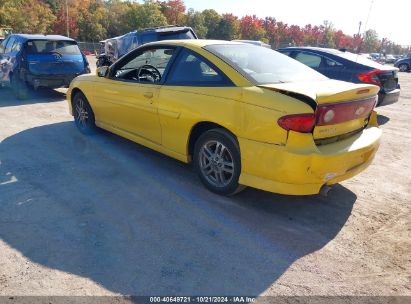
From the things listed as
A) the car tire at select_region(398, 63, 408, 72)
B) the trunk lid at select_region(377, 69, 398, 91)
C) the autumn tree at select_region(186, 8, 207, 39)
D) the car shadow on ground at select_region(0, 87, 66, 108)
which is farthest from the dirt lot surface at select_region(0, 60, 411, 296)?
the autumn tree at select_region(186, 8, 207, 39)

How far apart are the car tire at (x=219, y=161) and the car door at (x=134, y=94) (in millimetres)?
732

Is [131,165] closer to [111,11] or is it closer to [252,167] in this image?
[252,167]

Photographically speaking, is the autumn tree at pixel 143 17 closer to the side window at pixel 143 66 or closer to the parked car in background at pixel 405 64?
the parked car in background at pixel 405 64

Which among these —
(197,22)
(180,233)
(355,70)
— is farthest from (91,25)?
(180,233)

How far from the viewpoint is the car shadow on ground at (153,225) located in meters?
2.68

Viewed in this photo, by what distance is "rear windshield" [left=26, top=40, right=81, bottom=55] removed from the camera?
898 centimetres

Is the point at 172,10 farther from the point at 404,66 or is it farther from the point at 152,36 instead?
the point at 152,36

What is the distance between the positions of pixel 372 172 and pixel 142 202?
3056mm

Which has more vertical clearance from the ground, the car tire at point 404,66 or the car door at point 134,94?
the car door at point 134,94

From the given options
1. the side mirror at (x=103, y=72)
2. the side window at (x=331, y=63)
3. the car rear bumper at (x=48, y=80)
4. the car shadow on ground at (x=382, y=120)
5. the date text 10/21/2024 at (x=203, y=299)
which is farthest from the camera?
the car rear bumper at (x=48, y=80)

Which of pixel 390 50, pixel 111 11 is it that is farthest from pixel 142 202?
pixel 390 50

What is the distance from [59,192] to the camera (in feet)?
12.8

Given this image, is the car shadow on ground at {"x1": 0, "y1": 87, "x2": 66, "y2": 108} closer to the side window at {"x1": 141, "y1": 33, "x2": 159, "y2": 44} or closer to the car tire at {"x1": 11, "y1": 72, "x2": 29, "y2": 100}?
the car tire at {"x1": 11, "y1": 72, "x2": 29, "y2": 100}

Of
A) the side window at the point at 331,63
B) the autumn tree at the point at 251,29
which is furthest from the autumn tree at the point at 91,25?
the side window at the point at 331,63
